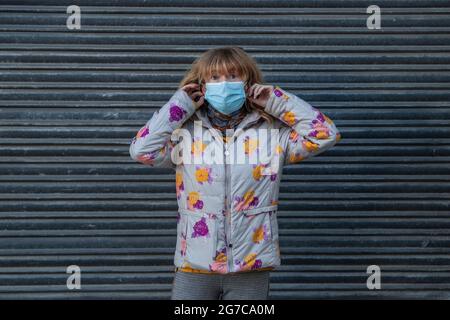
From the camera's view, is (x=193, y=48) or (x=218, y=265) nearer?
(x=218, y=265)

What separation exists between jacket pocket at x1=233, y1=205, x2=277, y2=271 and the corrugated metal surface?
1.60 metres

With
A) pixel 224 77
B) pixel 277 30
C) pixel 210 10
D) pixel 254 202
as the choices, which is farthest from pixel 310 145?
pixel 210 10

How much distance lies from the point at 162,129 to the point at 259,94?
0.50 meters

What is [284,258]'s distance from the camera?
527 cm

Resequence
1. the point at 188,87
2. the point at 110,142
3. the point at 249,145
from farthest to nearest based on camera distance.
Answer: the point at 110,142, the point at 188,87, the point at 249,145

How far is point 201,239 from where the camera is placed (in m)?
3.63

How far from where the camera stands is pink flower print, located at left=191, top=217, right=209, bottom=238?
3.63 m

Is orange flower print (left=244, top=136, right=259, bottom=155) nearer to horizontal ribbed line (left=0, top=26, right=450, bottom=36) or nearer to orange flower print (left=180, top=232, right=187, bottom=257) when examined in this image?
orange flower print (left=180, top=232, right=187, bottom=257)

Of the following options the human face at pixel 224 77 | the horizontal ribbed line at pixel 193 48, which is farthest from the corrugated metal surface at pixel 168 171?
the human face at pixel 224 77

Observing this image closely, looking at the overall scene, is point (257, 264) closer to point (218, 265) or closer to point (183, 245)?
point (218, 265)

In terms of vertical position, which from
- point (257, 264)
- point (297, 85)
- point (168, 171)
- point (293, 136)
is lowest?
point (257, 264)

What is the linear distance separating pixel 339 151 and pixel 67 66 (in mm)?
1894

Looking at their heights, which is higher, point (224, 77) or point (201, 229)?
point (224, 77)

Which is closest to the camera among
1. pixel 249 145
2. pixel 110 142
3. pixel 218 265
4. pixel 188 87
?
pixel 218 265
